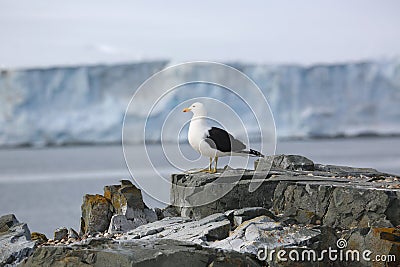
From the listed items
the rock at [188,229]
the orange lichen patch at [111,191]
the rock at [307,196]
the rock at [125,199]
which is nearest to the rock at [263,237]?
the rock at [188,229]

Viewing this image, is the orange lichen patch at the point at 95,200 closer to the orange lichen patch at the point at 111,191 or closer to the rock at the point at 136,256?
the orange lichen patch at the point at 111,191

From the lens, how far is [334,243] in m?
6.17

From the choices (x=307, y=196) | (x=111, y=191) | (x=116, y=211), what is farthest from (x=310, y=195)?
(x=111, y=191)

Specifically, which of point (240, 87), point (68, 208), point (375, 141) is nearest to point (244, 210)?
point (240, 87)

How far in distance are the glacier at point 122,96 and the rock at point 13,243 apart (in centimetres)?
2532

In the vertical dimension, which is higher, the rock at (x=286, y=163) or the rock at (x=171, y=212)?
the rock at (x=286, y=163)

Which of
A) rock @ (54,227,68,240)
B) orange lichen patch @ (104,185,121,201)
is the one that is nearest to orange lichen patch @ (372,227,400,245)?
orange lichen patch @ (104,185,121,201)

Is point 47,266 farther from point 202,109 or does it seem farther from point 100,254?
point 202,109

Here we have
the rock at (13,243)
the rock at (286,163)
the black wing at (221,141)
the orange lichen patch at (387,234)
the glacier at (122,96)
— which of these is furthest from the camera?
the glacier at (122,96)

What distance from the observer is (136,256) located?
5.35 meters

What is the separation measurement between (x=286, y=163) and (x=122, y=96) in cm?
2676

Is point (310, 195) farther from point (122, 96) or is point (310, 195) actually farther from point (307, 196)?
point (122, 96)

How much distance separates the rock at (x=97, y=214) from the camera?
26.9 ft

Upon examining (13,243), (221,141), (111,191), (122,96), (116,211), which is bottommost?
(13,243)
